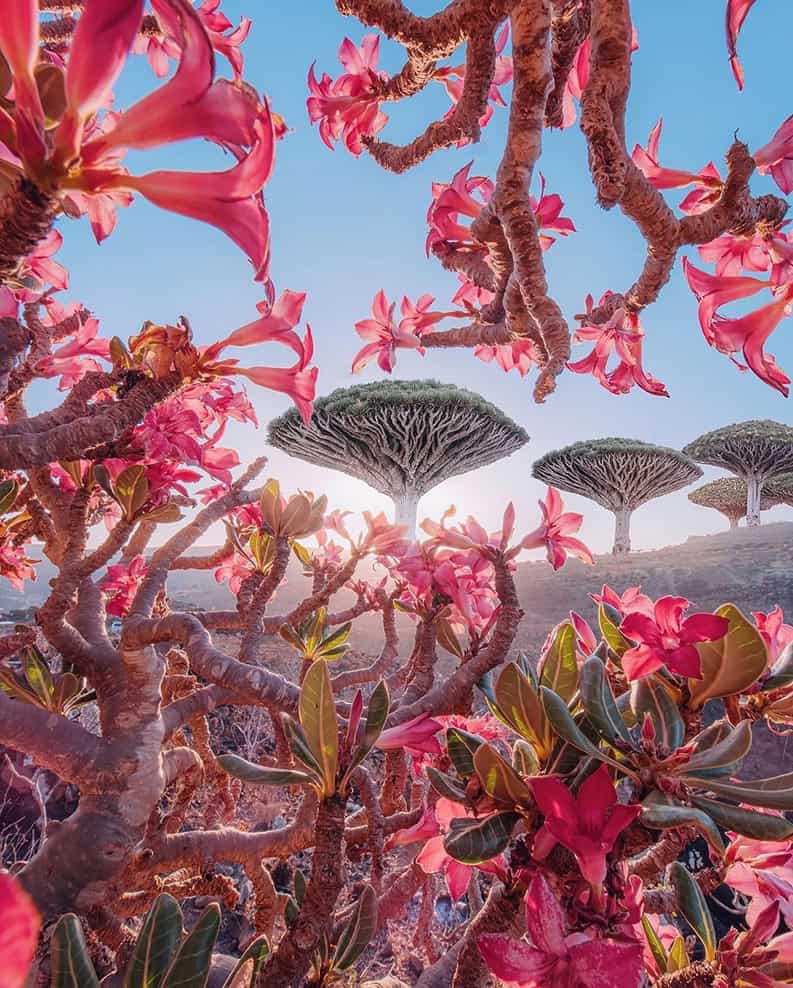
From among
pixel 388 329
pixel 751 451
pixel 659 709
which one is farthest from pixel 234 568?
pixel 751 451

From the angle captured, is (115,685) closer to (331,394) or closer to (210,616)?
(210,616)

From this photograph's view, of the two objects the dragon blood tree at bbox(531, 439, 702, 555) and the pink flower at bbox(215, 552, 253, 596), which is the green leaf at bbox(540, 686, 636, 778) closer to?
the pink flower at bbox(215, 552, 253, 596)

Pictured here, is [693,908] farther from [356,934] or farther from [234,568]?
[234,568]

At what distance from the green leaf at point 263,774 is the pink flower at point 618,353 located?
2.42 ft

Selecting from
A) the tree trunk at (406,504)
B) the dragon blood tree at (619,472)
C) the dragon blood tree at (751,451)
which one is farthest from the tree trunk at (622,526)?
the tree trunk at (406,504)

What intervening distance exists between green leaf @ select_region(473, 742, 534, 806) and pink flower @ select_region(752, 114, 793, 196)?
739mm

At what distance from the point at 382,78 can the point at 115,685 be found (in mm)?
1128

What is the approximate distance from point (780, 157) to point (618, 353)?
0.32 metres

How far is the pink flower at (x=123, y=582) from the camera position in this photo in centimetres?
144

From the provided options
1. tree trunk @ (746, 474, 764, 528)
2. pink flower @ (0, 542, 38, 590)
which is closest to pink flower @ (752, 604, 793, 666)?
pink flower @ (0, 542, 38, 590)

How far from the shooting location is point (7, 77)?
0.40 meters

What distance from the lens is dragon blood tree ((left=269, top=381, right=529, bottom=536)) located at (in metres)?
10.8

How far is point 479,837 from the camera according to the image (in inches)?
17.2

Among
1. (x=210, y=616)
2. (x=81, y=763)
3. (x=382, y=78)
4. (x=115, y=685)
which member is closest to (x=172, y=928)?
(x=81, y=763)
